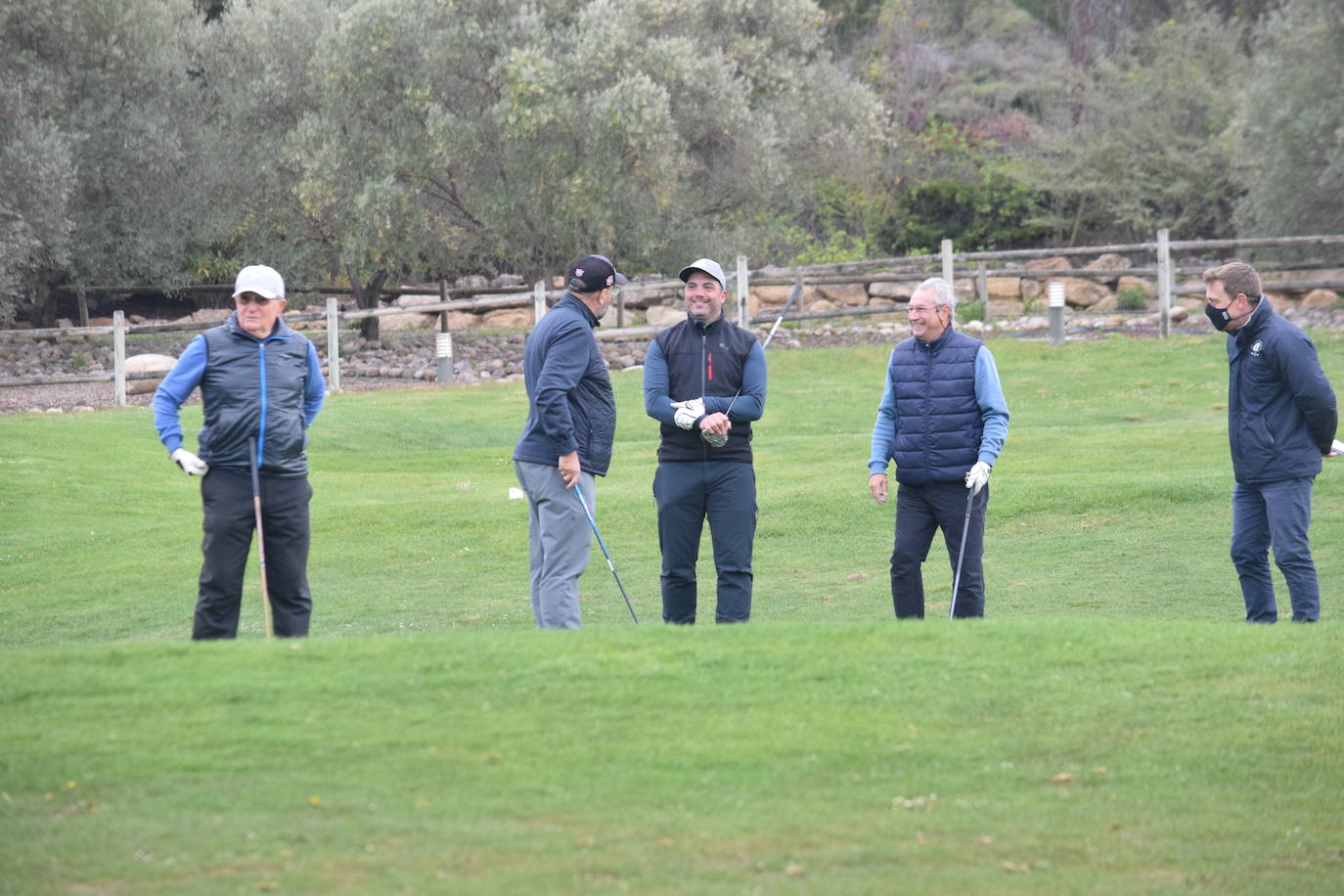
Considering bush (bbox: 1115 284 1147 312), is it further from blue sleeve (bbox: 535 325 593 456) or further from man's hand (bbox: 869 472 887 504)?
blue sleeve (bbox: 535 325 593 456)

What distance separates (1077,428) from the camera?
1881cm

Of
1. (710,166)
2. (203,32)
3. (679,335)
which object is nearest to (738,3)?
(710,166)

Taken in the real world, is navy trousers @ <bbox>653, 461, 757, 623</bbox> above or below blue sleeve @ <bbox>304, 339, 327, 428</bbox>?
below

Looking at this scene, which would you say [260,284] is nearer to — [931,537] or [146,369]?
[931,537]

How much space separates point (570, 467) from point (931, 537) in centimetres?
202

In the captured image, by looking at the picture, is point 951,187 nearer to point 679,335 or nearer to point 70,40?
point 70,40

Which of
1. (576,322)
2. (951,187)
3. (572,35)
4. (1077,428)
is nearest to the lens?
(576,322)

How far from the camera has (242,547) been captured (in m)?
7.09

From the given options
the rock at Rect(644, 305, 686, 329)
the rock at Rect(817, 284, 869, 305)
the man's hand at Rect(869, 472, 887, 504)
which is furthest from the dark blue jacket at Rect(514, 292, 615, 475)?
the rock at Rect(817, 284, 869, 305)

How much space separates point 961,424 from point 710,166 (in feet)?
75.5

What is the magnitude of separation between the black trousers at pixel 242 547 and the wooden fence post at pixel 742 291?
20735 millimetres

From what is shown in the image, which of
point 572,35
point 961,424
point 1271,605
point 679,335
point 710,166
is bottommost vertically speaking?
point 1271,605

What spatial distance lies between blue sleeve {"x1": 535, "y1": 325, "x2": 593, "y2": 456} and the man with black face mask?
3283 mm

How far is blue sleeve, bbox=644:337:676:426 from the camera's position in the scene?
26.1 ft
